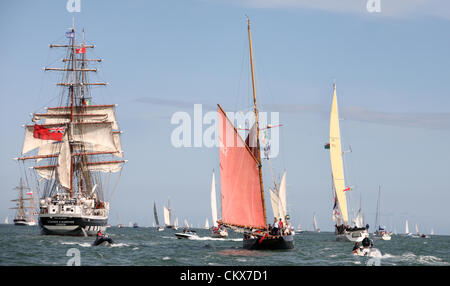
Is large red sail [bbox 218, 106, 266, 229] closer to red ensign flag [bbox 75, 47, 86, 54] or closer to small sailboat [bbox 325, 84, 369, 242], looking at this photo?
small sailboat [bbox 325, 84, 369, 242]

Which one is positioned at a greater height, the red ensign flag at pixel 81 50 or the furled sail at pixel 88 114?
the red ensign flag at pixel 81 50

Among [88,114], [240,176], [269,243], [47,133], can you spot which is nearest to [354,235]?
[269,243]

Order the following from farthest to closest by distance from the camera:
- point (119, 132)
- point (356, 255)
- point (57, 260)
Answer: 1. point (119, 132)
2. point (356, 255)
3. point (57, 260)

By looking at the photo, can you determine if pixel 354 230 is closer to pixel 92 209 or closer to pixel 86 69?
pixel 92 209

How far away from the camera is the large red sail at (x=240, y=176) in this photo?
6241 cm

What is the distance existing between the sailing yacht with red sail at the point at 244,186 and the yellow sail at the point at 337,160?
42412mm

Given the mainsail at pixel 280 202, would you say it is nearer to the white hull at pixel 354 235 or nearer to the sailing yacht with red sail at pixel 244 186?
the white hull at pixel 354 235

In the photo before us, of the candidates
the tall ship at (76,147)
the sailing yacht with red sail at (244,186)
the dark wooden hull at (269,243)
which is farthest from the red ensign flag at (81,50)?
the dark wooden hull at (269,243)

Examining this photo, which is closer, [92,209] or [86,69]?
[92,209]

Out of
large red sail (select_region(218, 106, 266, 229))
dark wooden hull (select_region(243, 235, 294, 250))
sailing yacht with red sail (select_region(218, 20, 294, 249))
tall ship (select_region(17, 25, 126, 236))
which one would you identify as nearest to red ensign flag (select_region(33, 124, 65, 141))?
tall ship (select_region(17, 25, 126, 236))

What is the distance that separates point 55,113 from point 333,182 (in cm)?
6892

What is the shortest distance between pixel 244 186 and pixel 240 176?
1.08 metres
